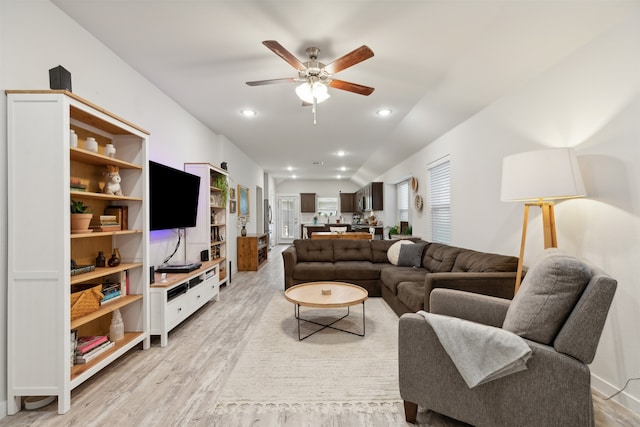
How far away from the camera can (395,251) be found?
4.36 m

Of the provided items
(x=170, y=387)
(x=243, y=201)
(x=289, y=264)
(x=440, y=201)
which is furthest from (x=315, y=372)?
(x=243, y=201)

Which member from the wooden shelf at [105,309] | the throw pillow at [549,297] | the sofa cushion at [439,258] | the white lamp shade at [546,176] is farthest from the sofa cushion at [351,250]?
the throw pillow at [549,297]

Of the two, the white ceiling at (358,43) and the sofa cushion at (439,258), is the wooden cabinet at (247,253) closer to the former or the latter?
the white ceiling at (358,43)

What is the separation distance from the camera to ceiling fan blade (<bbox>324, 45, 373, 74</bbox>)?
1993 mm

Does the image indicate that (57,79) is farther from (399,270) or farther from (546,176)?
(399,270)

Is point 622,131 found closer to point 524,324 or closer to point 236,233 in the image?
point 524,324

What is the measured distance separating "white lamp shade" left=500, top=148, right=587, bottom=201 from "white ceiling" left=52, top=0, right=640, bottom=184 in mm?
893

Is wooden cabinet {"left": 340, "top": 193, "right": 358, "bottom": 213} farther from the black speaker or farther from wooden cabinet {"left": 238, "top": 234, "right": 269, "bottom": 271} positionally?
the black speaker

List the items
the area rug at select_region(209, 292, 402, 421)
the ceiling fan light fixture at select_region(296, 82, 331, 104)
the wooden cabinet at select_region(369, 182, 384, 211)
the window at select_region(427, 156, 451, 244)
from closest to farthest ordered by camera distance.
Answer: the area rug at select_region(209, 292, 402, 421)
the ceiling fan light fixture at select_region(296, 82, 331, 104)
the window at select_region(427, 156, 451, 244)
the wooden cabinet at select_region(369, 182, 384, 211)

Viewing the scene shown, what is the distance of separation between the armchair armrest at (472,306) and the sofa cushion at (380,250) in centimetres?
266

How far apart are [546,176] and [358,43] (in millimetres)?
1776

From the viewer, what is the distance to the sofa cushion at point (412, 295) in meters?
2.72

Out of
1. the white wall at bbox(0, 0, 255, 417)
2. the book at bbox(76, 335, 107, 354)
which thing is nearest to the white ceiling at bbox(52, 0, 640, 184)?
the white wall at bbox(0, 0, 255, 417)

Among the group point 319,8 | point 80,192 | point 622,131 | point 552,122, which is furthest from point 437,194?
point 80,192
